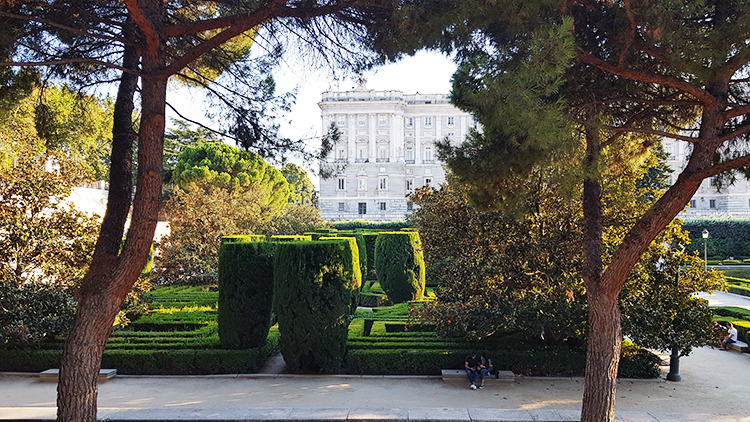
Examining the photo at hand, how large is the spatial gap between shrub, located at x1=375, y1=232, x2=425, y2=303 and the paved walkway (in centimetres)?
613

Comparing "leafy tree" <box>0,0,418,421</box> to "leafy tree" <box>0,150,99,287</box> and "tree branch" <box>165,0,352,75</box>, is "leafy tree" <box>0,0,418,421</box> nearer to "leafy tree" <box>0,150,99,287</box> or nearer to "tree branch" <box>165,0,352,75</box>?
"tree branch" <box>165,0,352,75</box>

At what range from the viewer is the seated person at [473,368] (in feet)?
24.6

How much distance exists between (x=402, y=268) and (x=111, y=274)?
32.0ft

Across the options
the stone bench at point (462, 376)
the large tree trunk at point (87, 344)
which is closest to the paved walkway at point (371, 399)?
the stone bench at point (462, 376)

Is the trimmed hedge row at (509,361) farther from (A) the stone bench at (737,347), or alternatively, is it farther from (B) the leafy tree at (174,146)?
(B) the leafy tree at (174,146)

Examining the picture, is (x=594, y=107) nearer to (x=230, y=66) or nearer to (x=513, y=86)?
(x=513, y=86)

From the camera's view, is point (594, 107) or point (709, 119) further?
point (594, 107)

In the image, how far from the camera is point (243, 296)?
853 centimetres

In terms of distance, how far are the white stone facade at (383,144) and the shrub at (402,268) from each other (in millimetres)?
40227

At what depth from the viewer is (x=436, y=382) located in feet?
25.6

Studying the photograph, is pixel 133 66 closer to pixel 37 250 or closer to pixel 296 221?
pixel 37 250

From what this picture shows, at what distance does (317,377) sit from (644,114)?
18.9 ft

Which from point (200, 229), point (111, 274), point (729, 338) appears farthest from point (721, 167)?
point (200, 229)

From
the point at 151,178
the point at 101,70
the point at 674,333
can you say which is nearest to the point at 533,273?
the point at 674,333
